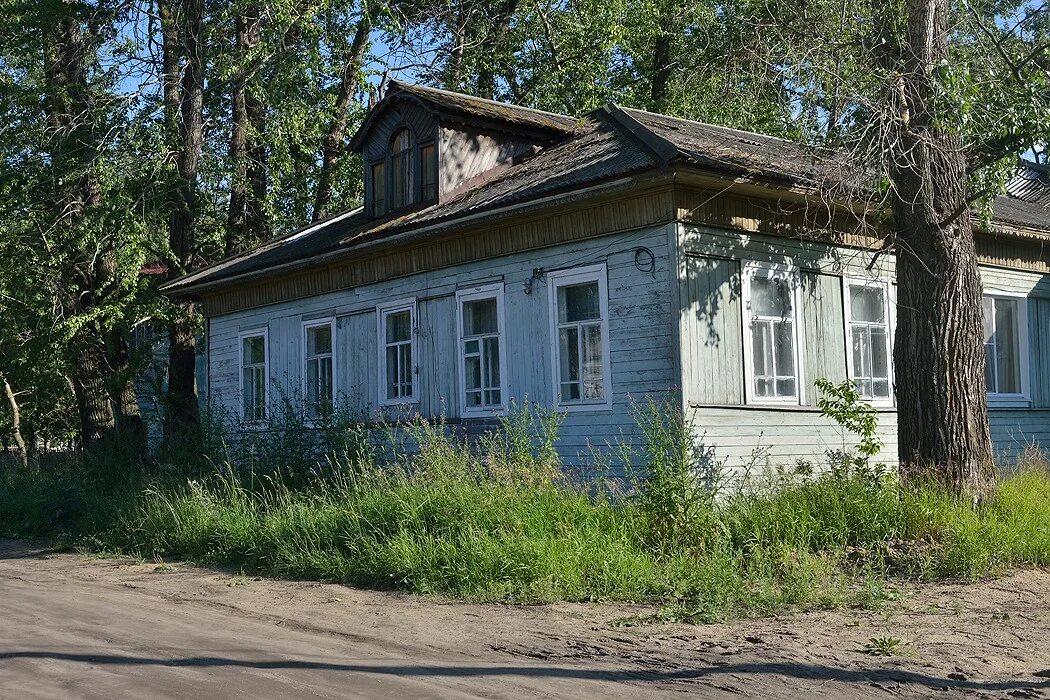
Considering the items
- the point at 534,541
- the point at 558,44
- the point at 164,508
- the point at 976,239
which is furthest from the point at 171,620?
the point at 558,44

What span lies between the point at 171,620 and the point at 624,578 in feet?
12.3

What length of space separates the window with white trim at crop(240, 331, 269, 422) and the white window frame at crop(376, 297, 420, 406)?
376cm

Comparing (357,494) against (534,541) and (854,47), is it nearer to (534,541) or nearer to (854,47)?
(534,541)

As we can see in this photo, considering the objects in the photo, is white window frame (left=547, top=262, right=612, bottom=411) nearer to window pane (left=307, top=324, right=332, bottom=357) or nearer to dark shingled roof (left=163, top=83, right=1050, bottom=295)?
dark shingled roof (left=163, top=83, right=1050, bottom=295)

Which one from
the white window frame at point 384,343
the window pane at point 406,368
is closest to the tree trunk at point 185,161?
the white window frame at point 384,343

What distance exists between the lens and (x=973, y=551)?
9828 millimetres

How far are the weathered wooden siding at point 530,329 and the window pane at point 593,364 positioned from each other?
0.82 feet

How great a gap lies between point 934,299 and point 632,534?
4.19 meters

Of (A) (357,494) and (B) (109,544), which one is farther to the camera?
(B) (109,544)

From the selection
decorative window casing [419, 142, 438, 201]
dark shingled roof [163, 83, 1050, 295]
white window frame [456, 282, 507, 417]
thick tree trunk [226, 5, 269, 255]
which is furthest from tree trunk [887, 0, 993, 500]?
thick tree trunk [226, 5, 269, 255]

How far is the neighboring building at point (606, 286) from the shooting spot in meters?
12.7

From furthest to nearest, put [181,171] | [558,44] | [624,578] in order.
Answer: [558,44] < [181,171] < [624,578]

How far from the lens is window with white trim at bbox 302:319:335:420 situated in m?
18.1

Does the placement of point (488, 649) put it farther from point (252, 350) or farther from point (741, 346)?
point (252, 350)
